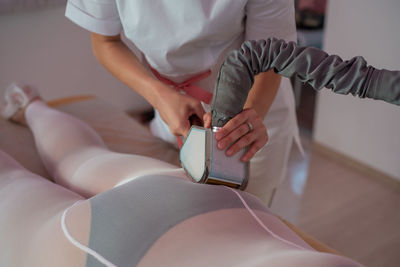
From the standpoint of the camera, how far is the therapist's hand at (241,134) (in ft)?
2.81

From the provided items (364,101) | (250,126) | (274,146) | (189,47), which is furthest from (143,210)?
(364,101)

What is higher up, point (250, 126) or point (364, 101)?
point (250, 126)

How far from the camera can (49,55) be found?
8.71ft

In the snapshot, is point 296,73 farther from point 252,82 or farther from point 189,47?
point 189,47

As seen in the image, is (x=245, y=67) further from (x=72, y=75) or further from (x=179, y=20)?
(x=72, y=75)

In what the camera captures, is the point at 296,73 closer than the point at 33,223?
Yes

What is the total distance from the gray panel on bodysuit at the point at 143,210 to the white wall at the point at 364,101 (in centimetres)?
150

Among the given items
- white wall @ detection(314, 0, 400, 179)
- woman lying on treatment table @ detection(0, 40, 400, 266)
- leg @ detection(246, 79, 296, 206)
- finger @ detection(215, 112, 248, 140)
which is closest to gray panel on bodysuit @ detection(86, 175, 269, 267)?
woman lying on treatment table @ detection(0, 40, 400, 266)

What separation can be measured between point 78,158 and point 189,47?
48 cm

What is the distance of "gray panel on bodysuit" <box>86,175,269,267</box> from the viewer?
82 centimetres

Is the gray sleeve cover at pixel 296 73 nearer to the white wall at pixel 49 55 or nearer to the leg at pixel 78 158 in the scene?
the leg at pixel 78 158

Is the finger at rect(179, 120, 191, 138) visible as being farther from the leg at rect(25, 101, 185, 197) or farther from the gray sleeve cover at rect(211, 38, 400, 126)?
the gray sleeve cover at rect(211, 38, 400, 126)

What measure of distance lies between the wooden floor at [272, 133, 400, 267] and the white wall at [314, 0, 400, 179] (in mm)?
122

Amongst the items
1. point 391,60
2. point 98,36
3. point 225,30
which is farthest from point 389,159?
point 98,36
